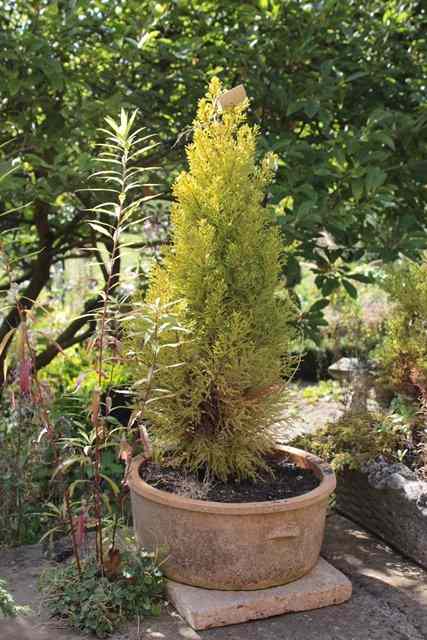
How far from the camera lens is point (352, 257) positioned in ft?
13.8

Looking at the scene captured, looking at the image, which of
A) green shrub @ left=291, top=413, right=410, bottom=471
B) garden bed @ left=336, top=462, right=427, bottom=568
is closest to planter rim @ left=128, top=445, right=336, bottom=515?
garden bed @ left=336, top=462, right=427, bottom=568

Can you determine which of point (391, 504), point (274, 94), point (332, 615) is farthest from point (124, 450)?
point (274, 94)

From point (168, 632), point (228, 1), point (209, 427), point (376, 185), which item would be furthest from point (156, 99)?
point (168, 632)

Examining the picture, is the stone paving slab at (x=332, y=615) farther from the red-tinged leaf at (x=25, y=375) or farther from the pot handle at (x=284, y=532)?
the red-tinged leaf at (x=25, y=375)

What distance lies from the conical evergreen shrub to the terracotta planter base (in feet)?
1.64

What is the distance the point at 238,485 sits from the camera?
11.0 ft

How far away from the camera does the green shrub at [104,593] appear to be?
2.89 meters

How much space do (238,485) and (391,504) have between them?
0.81 m

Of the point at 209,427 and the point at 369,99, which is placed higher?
the point at 369,99

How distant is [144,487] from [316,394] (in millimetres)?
3711

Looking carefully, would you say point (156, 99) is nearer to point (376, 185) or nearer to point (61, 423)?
point (376, 185)

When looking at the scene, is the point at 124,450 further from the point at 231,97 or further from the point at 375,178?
the point at 375,178

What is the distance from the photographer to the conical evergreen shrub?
10.4ft

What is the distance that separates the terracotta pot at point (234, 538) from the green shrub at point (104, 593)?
114 mm
